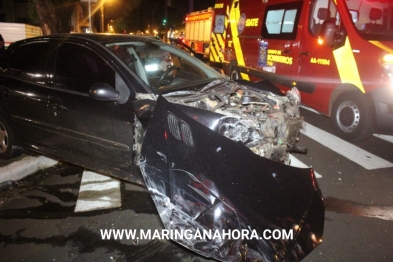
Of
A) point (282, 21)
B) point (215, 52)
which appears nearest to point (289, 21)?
point (282, 21)

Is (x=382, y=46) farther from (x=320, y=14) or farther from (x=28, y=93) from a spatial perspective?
(x=28, y=93)

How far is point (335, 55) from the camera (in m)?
5.41

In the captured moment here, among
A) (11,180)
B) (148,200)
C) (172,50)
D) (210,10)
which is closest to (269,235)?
(148,200)

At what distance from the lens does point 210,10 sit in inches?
512

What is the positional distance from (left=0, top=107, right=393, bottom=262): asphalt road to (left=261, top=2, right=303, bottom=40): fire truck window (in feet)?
10.3

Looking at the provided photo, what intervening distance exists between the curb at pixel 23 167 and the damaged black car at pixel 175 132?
255 millimetres

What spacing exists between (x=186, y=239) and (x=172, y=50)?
2.74 meters

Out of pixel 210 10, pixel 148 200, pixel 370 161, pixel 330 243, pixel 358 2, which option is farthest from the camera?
pixel 210 10

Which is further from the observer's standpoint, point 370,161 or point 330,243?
point 370,161

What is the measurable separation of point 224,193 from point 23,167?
3.05m

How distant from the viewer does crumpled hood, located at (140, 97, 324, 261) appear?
2.05 meters

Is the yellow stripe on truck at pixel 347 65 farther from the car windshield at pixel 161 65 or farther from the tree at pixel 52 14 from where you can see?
the tree at pixel 52 14

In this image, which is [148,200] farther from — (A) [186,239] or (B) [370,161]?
(B) [370,161]

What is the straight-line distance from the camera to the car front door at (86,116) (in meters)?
3.11
